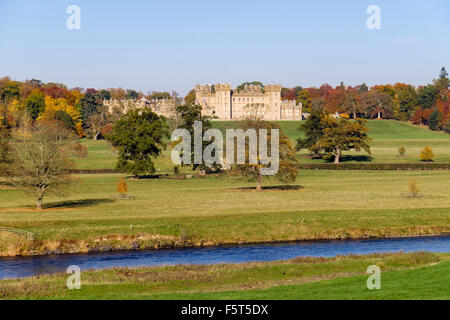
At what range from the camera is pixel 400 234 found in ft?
147

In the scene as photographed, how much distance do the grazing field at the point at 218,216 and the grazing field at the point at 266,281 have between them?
879 cm

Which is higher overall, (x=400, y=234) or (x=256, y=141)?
(x=256, y=141)

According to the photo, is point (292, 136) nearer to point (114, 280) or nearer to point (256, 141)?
point (256, 141)

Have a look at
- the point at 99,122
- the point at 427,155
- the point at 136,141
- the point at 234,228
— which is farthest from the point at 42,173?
the point at 99,122

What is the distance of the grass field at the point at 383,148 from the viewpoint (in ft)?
342

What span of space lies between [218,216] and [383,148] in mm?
94628

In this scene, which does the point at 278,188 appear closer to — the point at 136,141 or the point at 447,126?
the point at 136,141

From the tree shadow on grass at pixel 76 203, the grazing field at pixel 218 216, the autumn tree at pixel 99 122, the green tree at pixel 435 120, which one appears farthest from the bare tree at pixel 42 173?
the green tree at pixel 435 120

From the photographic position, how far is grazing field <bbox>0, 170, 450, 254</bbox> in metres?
42.2

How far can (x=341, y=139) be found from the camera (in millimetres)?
109250

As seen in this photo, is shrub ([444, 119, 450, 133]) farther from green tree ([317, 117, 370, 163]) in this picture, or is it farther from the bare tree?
the bare tree

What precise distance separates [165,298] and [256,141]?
139 ft

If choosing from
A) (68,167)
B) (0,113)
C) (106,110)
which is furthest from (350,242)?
(106,110)

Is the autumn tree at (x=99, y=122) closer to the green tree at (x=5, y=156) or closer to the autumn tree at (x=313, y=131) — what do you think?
the autumn tree at (x=313, y=131)
